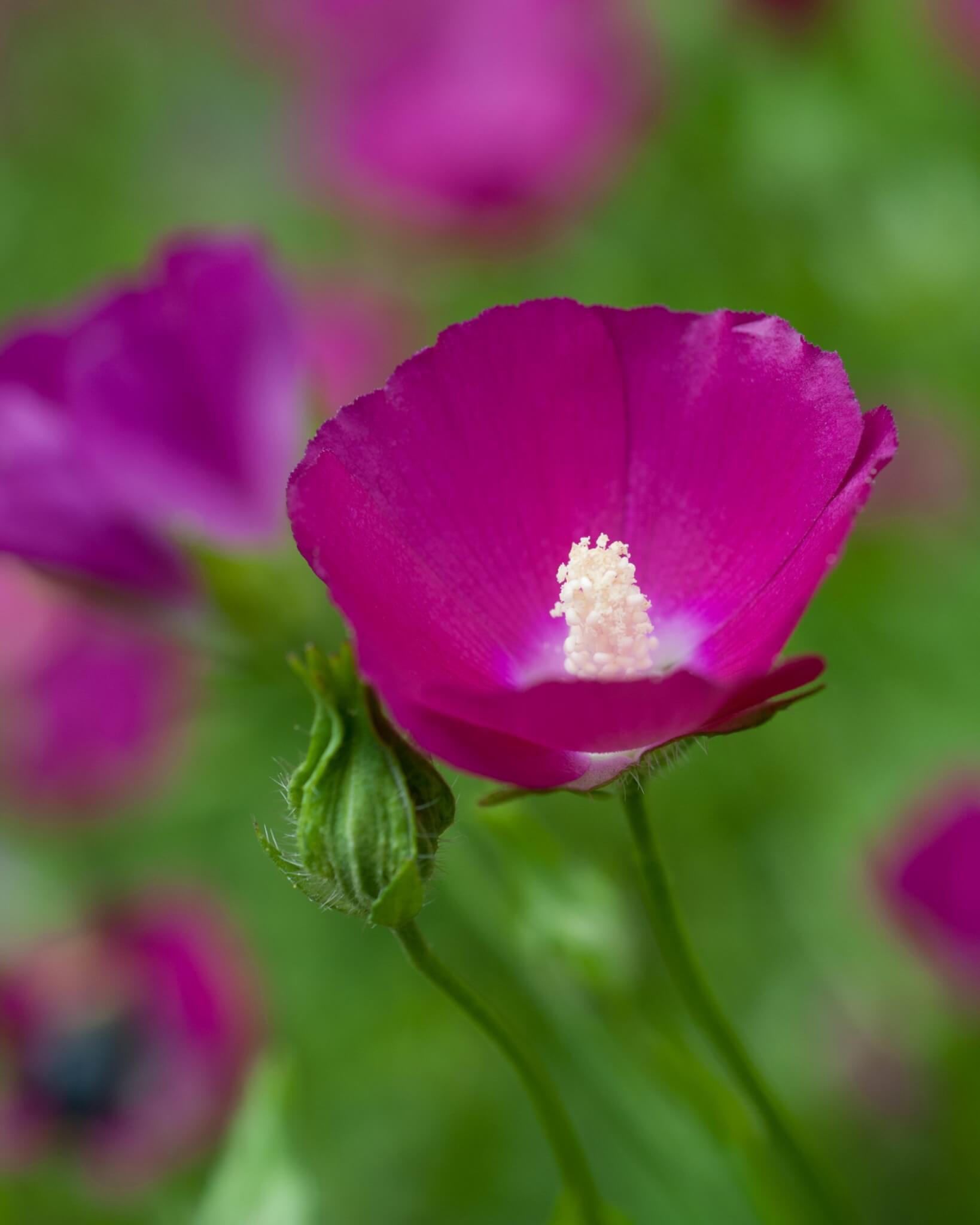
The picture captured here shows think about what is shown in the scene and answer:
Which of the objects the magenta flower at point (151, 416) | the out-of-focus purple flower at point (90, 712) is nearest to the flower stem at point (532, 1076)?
the magenta flower at point (151, 416)

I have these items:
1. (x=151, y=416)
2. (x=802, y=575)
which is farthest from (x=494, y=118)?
(x=802, y=575)

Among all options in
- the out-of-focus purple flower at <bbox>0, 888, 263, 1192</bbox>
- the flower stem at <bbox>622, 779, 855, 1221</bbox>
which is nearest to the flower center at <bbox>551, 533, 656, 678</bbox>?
the flower stem at <bbox>622, 779, 855, 1221</bbox>

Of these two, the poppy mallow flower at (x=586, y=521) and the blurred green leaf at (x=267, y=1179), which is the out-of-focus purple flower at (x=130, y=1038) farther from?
the poppy mallow flower at (x=586, y=521)

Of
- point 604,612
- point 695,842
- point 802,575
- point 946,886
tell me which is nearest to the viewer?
point 802,575

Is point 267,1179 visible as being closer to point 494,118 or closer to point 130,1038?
point 130,1038

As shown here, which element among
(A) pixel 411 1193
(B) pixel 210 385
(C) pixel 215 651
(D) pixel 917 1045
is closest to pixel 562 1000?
(C) pixel 215 651

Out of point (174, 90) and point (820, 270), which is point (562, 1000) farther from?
point (174, 90)

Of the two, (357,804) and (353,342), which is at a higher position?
(357,804)
